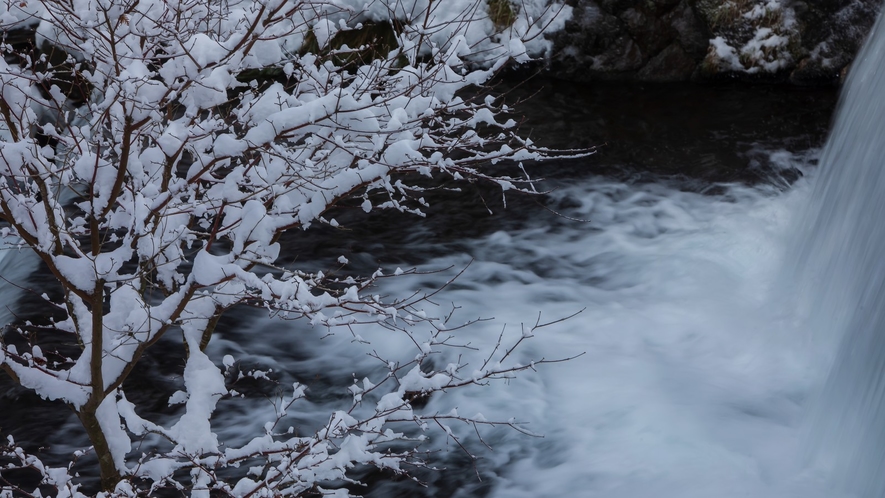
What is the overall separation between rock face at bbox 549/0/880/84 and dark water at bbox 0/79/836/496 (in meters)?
0.26

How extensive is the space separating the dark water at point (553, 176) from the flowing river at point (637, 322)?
2cm

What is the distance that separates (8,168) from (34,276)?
14.0 feet

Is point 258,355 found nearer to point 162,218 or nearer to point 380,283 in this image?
point 380,283

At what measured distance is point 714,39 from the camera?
998 centimetres

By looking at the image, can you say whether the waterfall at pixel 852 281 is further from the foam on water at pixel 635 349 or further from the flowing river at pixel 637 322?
the foam on water at pixel 635 349

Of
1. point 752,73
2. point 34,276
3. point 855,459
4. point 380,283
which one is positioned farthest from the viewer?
point 752,73

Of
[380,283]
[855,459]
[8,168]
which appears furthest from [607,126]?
[8,168]

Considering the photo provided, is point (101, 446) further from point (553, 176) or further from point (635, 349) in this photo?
point (553, 176)

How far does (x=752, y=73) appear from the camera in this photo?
10070 millimetres

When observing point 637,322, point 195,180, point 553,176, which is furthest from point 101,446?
point 553,176

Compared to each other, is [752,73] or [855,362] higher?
[752,73]

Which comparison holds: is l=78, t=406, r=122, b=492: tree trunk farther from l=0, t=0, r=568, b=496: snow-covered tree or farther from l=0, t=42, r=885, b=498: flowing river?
l=0, t=42, r=885, b=498: flowing river

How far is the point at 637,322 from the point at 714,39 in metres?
5.49

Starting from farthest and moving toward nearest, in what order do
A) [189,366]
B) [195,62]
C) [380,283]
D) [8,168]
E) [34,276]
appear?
[380,283], [34,276], [189,366], [8,168], [195,62]
